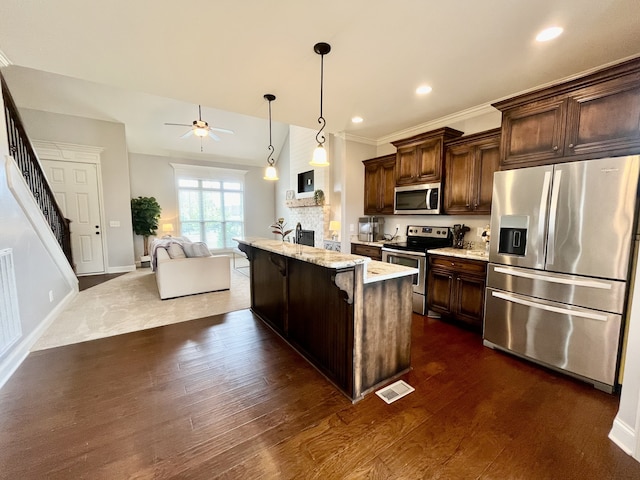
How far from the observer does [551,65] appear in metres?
2.50

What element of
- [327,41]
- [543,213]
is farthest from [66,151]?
[543,213]

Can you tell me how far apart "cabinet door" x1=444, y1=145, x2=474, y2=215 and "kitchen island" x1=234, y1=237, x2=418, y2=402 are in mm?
1818

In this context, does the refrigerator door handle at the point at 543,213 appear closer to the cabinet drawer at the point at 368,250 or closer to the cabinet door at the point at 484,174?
the cabinet door at the point at 484,174

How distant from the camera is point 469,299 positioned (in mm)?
3059

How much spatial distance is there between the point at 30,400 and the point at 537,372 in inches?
161

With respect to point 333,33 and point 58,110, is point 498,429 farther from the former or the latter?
point 58,110

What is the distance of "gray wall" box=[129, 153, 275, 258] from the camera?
7172mm

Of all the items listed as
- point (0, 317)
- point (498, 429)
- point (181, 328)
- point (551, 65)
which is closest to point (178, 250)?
point (181, 328)

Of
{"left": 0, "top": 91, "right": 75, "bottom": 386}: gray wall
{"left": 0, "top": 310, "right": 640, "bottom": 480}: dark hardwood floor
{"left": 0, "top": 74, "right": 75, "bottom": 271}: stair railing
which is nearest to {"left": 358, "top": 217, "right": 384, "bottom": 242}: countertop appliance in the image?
{"left": 0, "top": 310, "right": 640, "bottom": 480}: dark hardwood floor

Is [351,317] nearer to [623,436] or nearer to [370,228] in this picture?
[623,436]

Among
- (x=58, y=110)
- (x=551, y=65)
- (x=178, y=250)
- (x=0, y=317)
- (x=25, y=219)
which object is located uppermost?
(x=58, y=110)

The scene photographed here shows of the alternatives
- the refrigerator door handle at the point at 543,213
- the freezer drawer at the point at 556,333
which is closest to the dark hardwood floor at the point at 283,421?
the freezer drawer at the point at 556,333

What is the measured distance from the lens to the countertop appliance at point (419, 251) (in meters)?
3.53

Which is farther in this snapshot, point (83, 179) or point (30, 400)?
point (83, 179)
